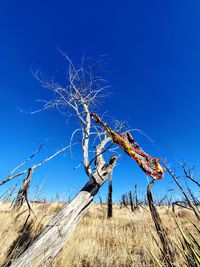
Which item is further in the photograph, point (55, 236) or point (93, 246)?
point (93, 246)

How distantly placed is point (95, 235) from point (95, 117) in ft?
13.2

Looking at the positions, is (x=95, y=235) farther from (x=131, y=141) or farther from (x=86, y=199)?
(x=131, y=141)

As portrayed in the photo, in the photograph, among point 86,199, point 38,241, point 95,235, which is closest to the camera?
point 38,241

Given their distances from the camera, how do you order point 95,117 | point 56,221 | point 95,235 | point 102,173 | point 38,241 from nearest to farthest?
1. point 38,241
2. point 56,221
3. point 102,173
4. point 95,235
5. point 95,117

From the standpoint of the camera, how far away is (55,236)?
386 centimetres

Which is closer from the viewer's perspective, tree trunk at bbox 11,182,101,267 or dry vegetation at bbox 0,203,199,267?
tree trunk at bbox 11,182,101,267

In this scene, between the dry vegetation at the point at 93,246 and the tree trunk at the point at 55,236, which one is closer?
the tree trunk at the point at 55,236

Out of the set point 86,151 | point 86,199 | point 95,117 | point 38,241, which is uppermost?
point 95,117

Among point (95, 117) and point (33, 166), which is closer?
point (33, 166)

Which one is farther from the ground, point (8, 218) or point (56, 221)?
point (8, 218)

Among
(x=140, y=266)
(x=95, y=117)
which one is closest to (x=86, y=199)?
(x=140, y=266)

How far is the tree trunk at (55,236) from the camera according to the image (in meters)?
3.49

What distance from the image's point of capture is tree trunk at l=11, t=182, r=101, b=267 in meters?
3.49

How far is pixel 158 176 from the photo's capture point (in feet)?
17.7
